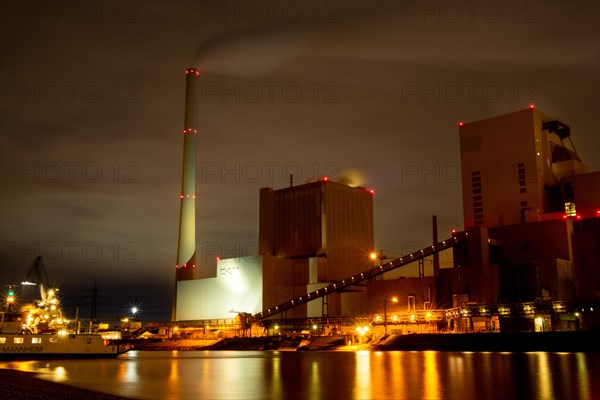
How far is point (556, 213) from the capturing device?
307 feet

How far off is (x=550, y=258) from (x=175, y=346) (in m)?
61.5

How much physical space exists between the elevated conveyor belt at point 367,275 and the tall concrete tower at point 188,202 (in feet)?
72.1

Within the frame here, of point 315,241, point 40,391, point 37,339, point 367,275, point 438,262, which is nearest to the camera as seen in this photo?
point 40,391

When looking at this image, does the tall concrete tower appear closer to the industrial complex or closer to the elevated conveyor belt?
the industrial complex

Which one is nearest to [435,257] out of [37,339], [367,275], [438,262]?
[438,262]

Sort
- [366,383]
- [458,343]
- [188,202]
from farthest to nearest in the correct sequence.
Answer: [188,202] < [458,343] < [366,383]

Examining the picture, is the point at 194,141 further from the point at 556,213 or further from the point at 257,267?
the point at 556,213

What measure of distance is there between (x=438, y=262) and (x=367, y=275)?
11.7 meters

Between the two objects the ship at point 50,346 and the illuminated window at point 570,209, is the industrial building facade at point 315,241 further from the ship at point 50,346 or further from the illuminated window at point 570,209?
the ship at point 50,346

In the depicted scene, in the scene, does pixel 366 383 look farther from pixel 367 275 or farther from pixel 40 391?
pixel 367 275

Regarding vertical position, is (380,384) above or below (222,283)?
below

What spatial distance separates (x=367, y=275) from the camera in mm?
97688

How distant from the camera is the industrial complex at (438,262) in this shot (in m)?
81.0

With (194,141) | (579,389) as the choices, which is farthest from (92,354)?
(194,141)
